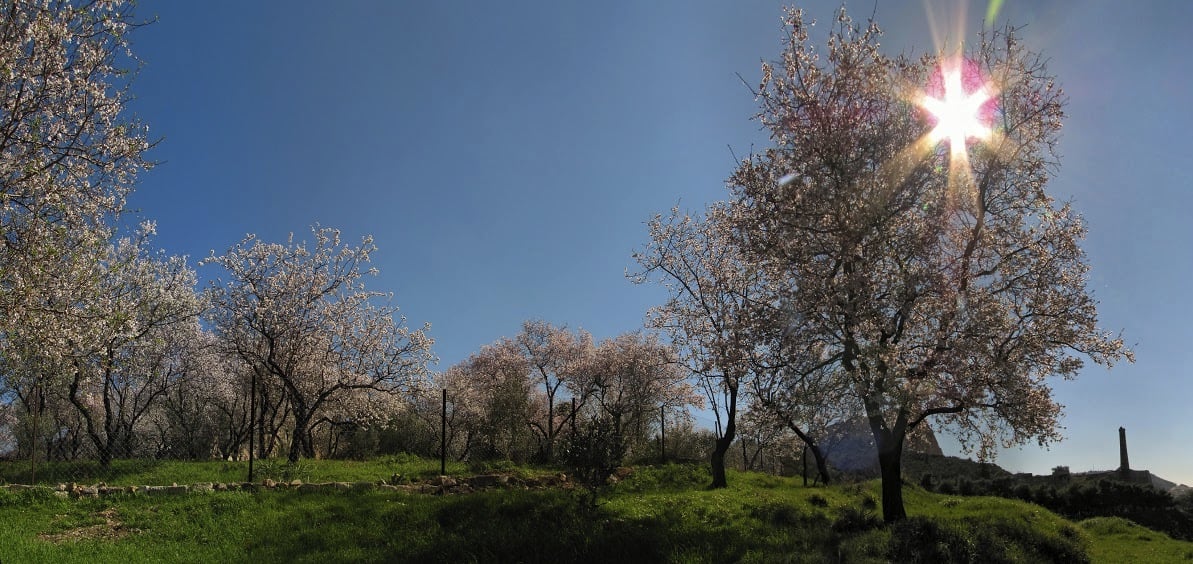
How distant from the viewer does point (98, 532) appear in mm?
9828

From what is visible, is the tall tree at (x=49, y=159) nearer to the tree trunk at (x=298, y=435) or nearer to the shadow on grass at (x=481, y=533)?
the shadow on grass at (x=481, y=533)

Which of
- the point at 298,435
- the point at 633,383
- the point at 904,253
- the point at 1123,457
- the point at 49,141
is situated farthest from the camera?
the point at 633,383

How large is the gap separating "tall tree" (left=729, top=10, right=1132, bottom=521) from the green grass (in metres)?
2.12

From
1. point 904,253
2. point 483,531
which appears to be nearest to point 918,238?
point 904,253

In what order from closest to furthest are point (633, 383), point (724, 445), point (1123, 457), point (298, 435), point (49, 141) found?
point (49, 141) → point (724, 445) → point (298, 435) → point (1123, 457) → point (633, 383)

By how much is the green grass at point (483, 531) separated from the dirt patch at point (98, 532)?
3 centimetres

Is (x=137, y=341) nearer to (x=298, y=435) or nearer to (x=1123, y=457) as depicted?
(x=298, y=435)

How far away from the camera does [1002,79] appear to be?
488 inches

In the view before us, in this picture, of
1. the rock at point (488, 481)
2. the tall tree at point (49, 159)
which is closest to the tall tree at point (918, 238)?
the rock at point (488, 481)

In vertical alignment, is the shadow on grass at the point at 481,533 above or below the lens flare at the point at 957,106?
below

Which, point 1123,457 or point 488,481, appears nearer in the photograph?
point 488,481

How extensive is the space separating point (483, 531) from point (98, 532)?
5976mm

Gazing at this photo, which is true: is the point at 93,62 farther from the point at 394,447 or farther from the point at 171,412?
the point at 171,412

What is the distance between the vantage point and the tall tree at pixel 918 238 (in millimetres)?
10945
